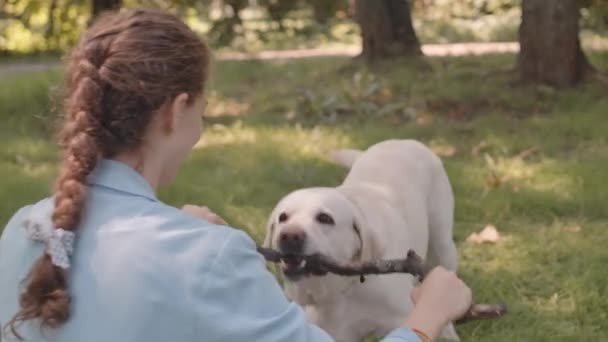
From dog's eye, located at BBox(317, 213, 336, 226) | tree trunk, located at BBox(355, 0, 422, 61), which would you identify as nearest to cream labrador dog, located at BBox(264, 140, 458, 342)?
dog's eye, located at BBox(317, 213, 336, 226)

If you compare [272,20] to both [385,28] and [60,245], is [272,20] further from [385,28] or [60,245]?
[60,245]

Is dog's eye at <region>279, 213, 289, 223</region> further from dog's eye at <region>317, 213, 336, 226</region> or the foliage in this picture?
the foliage

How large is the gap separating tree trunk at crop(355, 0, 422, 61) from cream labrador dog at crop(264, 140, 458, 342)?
5.94 meters

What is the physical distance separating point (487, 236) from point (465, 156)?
1887 millimetres

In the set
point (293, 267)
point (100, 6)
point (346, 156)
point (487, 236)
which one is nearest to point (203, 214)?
point (293, 267)

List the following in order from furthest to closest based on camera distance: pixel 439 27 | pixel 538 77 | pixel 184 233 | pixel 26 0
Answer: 1. pixel 439 27
2. pixel 26 0
3. pixel 538 77
4. pixel 184 233

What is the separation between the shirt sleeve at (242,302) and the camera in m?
1.68

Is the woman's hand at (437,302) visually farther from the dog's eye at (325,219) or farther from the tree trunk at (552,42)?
the tree trunk at (552,42)

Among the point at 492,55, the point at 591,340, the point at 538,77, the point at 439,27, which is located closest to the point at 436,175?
the point at 591,340

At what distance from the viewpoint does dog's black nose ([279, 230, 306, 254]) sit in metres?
3.51

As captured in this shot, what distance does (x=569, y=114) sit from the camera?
8047 mm

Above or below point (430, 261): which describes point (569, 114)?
below

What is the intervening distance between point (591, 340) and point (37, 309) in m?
2.87

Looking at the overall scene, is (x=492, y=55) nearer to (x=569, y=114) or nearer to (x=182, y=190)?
(x=569, y=114)
